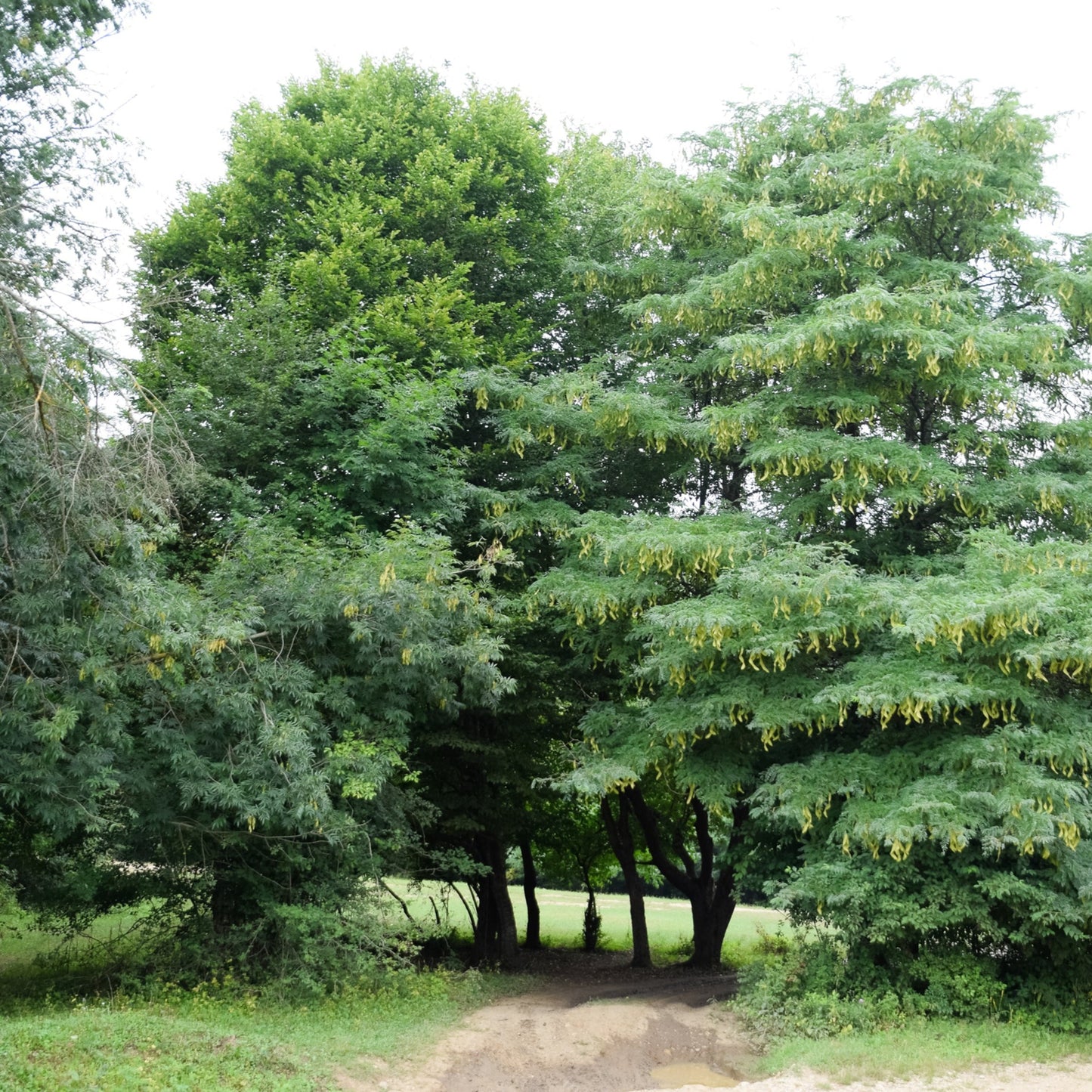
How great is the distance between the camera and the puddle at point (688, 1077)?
8.30 meters

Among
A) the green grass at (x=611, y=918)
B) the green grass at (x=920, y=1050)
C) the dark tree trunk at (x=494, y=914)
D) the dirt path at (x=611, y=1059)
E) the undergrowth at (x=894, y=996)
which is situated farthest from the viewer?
the green grass at (x=611, y=918)

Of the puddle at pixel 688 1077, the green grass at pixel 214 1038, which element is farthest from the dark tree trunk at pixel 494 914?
the puddle at pixel 688 1077

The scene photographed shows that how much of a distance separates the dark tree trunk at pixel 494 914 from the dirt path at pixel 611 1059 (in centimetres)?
345

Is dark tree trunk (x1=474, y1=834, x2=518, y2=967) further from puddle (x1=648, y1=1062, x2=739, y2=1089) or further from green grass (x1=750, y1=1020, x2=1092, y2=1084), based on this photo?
green grass (x1=750, y1=1020, x2=1092, y2=1084)

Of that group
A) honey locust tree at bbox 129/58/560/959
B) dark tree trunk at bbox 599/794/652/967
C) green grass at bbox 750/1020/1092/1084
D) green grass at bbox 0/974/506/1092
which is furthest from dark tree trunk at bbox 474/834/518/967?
green grass at bbox 750/1020/1092/1084

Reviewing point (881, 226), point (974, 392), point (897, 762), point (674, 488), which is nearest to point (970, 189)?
point (881, 226)

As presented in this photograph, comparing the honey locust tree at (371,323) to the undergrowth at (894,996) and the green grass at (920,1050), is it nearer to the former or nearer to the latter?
the undergrowth at (894,996)

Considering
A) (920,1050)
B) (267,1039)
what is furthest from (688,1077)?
(267,1039)

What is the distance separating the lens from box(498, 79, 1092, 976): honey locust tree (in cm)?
868

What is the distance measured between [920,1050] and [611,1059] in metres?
2.73

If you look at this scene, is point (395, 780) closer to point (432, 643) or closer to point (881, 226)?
point (432, 643)

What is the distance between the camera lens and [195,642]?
784 cm

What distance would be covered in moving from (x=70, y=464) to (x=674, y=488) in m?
8.93

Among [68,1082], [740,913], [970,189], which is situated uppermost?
[970,189]
